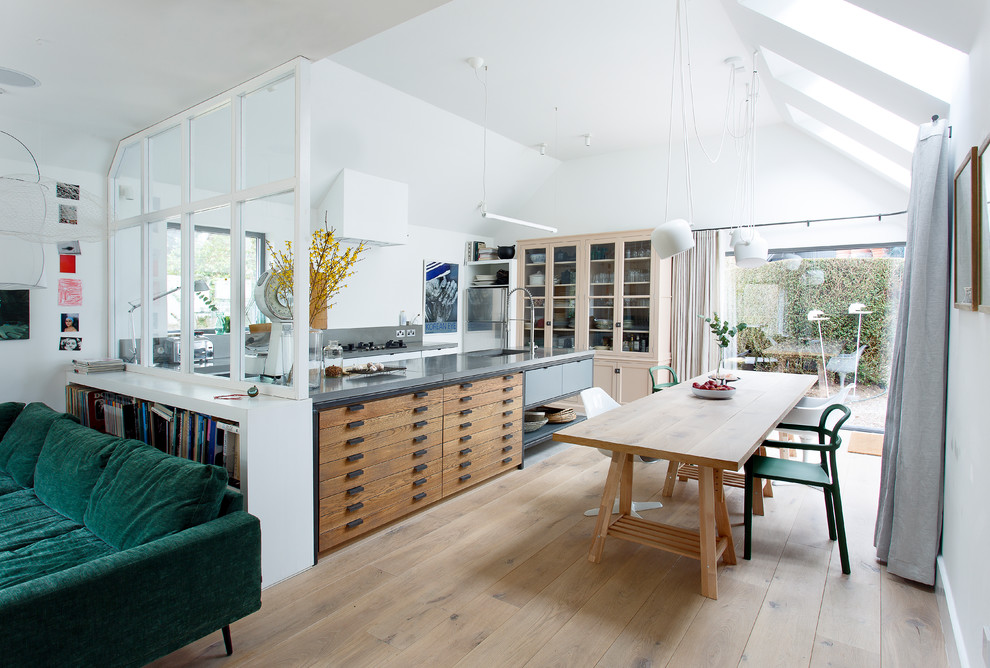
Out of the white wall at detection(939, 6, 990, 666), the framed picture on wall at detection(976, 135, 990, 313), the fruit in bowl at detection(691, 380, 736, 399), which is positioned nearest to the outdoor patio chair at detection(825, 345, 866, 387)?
the fruit in bowl at detection(691, 380, 736, 399)

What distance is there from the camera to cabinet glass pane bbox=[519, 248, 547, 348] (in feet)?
23.0

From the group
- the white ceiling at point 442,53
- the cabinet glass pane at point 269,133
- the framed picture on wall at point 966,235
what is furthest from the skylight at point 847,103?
the cabinet glass pane at point 269,133

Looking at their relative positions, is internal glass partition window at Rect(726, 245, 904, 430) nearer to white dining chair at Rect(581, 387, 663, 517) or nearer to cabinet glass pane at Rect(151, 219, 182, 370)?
white dining chair at Rect(581, 387, 663, 517)

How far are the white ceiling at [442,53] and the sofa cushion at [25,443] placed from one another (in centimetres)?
161

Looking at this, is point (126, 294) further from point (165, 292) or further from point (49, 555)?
point (49, 555)

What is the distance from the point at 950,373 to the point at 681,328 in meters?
3.78

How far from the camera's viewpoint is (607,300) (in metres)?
6.52

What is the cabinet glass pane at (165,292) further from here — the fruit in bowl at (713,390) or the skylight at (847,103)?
the skylight at (847,103)

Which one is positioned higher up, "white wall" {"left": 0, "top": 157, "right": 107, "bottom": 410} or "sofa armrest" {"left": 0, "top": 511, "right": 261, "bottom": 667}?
"white wall" {"left": 0, "top": 157, "right": 107, "bottom": 410}

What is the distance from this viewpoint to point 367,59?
4137 mm

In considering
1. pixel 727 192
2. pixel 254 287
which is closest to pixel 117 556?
pixel 254 287

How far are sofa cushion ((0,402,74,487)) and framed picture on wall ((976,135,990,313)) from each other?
3.87 meters

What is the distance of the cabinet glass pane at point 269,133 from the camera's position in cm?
259

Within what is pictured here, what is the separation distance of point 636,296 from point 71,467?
17.7ft
